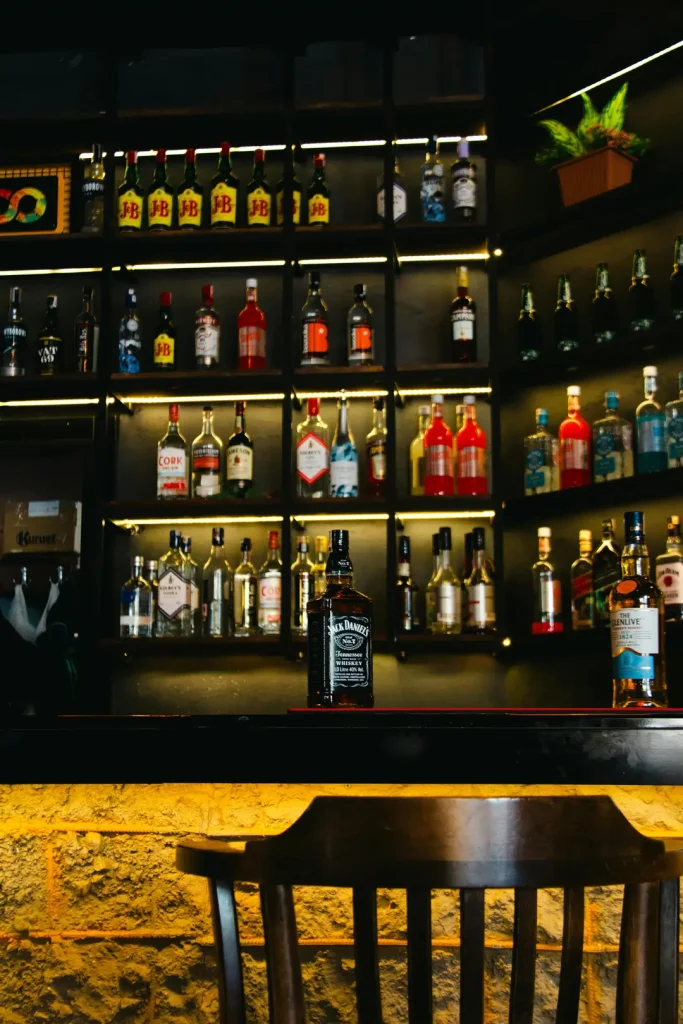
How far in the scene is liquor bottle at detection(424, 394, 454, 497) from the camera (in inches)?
136

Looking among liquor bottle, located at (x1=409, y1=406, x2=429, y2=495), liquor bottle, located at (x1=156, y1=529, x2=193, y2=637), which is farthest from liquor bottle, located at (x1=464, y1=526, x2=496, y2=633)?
liquor bottle, located at (x1=156, y1=529, x2=193, y2=637)

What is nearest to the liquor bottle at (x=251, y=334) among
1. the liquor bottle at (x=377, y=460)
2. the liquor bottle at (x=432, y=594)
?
the liquor bottle at (x=377, y=460)

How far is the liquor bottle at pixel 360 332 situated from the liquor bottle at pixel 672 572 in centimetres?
104

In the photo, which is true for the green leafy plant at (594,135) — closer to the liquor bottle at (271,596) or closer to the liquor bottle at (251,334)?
the liquor bottle at (251,334)

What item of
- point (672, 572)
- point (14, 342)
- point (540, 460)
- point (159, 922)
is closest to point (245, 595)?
point (540, 460)

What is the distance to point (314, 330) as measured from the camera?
3.60 metres

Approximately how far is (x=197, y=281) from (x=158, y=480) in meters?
0.72

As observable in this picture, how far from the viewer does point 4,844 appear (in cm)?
156

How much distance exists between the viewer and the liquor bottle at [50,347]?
3695mm

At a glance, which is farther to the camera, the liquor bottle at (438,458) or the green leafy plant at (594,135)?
the liquor bottle at (438,458)

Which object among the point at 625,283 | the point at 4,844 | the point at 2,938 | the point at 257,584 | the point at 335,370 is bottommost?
the point at 2,938

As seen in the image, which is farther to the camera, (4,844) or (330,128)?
(330,128)

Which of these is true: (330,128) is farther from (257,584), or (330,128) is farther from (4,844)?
(4,844)

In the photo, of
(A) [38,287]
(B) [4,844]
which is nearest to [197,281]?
(A) [38,287]
